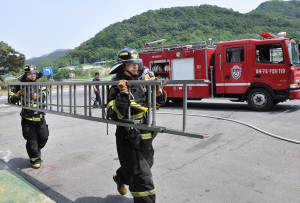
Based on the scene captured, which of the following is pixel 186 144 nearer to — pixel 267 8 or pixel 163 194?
pixel 163 194

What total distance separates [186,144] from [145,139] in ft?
9.41

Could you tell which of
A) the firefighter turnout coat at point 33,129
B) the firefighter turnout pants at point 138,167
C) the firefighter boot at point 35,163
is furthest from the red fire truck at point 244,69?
the firefighter turnout pants at point 138,167

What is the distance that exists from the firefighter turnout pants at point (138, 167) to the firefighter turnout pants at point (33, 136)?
7.51 feet

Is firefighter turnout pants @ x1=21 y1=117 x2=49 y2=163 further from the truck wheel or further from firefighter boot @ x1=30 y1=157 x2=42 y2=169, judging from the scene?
the truck wheel

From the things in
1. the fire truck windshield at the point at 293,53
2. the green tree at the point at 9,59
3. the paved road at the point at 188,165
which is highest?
the green tree at the point at 9,59

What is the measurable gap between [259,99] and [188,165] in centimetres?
593

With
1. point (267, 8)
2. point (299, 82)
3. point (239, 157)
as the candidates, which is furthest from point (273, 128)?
point (267, 8)

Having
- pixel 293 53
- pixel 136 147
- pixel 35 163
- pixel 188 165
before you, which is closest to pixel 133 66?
pixel 136 147

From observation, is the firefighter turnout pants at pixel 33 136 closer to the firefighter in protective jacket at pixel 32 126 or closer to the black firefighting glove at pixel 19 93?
the firefighter in protective jacket at pixel 32 126

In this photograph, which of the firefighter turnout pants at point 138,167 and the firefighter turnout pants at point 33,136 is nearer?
the firefighter turnout pants at point 138,167

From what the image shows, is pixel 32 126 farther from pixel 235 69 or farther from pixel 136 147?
pixel 235 69

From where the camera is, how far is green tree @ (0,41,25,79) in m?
43.4

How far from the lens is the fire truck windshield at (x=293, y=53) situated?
8.77 m

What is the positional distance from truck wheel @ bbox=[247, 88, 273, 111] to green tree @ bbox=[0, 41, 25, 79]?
44.1m
